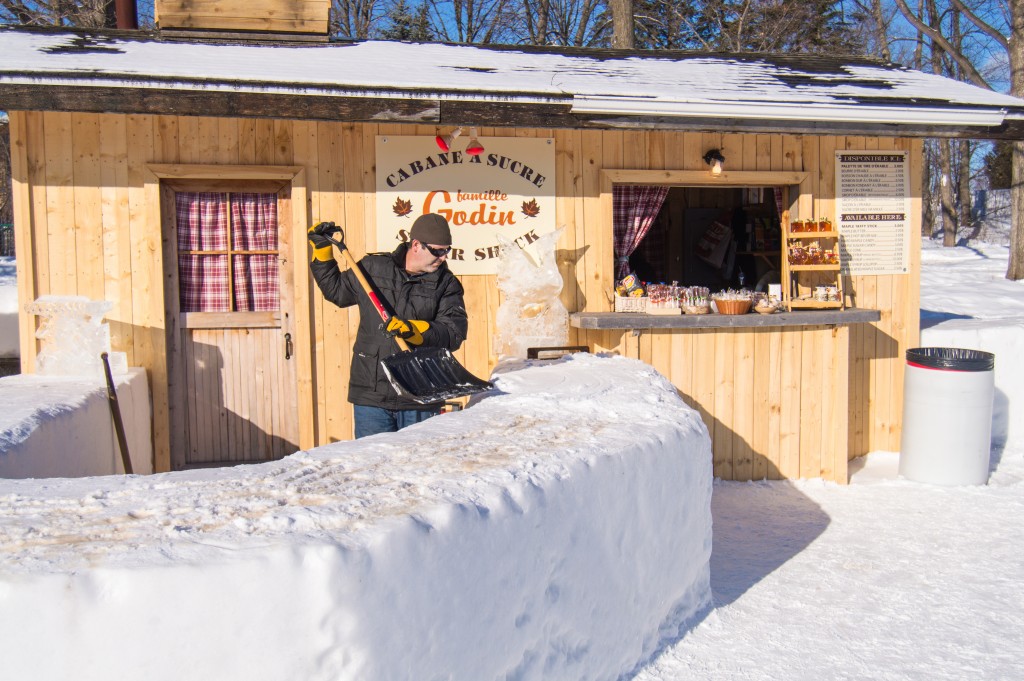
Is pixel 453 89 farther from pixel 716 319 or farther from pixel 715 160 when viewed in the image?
pixel 716 319

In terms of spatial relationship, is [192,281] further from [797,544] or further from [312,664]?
[312,664]

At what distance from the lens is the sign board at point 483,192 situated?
6547mm

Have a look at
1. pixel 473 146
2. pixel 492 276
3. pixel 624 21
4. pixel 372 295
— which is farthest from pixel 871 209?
pixel 624 21

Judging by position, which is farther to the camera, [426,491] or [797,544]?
[797,544]

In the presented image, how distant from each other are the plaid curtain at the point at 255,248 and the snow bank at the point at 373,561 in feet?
10.3

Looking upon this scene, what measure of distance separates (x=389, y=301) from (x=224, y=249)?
6.78ft

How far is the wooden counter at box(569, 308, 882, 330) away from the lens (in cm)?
637

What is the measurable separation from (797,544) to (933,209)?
3402 centimetres

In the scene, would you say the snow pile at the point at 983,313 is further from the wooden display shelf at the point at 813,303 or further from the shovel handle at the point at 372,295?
the shovel handle at the point at 372,295

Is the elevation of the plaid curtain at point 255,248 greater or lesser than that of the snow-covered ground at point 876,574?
greater

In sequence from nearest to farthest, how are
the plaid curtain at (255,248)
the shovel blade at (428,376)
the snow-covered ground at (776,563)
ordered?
the snow-covered ground at (776,563) < the shovel blade at (428,376) < the plaid curtain at (255,248)

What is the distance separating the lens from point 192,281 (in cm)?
645

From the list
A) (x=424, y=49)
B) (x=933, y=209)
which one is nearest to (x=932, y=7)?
(x=933, y=209)

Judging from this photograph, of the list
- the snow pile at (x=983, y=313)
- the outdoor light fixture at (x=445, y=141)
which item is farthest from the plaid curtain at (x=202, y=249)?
the snow pile at (x=983, y=313)
